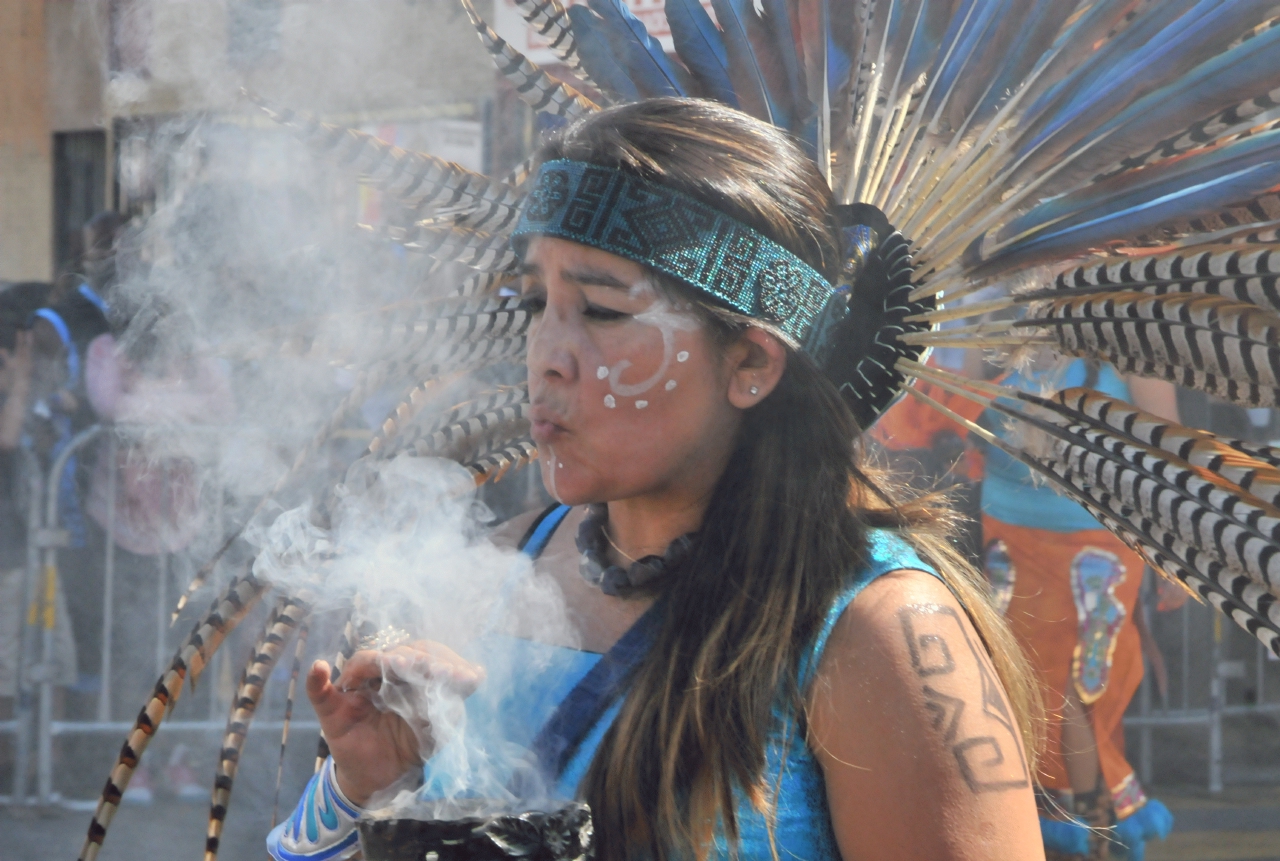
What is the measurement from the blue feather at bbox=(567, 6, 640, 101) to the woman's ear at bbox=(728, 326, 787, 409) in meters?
0.77

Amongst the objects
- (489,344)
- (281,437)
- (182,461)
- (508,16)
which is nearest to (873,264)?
(489,344)

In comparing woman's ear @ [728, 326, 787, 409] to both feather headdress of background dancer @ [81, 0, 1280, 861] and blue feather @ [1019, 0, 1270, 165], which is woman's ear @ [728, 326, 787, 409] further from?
blue feather @ [1019, 0, 1270, 165]

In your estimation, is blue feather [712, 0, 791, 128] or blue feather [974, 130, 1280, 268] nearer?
blue feather [974, 130, 1280, 268]

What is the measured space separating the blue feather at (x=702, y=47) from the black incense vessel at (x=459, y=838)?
1.44 meters

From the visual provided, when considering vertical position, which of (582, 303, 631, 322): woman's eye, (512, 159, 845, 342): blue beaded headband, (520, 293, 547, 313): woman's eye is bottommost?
(582, 303, 631, 322): woman's eye

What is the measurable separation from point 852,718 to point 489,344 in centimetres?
108

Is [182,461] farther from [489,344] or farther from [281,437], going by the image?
[489,344]

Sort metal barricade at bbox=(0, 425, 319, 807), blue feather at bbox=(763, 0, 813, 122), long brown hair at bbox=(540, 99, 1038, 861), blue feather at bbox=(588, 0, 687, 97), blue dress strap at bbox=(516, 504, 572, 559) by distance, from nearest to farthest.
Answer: long brown hair at bbox=(540, 99, 1038, 861), blue dress strap at bbox=(516, 504, 572, 559), blue feather at bbox=(763, 0, 813, 122), blue feather at bbox=(588, 0, 687, 97), metal barricade at bbox=(0, 425, 319, 807)

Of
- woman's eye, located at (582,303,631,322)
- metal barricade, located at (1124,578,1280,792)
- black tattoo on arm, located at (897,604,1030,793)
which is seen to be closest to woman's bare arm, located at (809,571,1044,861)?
black tattoo on arm, located at (897,604,1030,793)

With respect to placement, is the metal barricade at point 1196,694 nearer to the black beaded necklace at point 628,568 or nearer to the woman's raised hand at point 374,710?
the black beaded necklace at point 628,568

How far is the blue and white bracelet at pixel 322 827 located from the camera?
1.69 metres

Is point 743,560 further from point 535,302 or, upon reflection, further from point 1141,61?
point 1141,61

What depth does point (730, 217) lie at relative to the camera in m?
1.70

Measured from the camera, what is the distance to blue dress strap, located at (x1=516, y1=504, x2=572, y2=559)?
6.72ft
